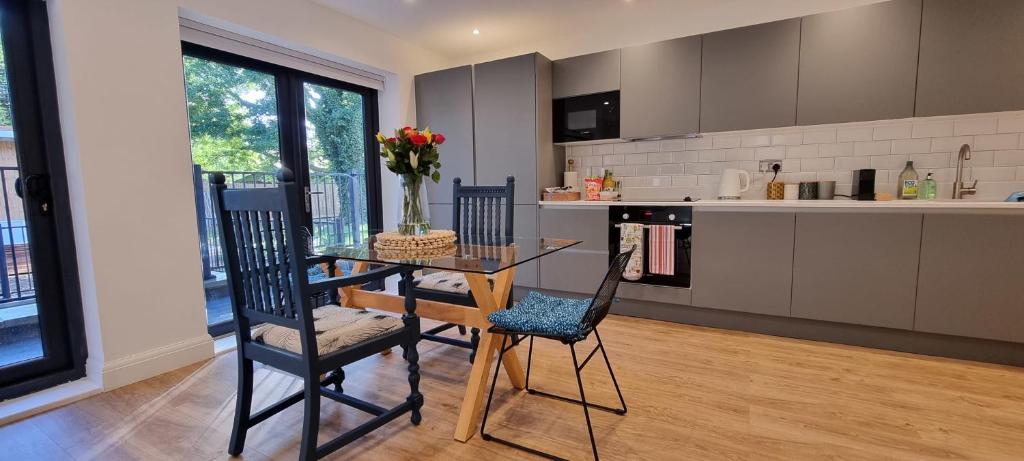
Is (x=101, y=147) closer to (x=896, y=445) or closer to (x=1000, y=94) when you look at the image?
(x=896, y=445)

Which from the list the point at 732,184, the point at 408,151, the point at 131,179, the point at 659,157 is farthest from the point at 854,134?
the point at 131,179

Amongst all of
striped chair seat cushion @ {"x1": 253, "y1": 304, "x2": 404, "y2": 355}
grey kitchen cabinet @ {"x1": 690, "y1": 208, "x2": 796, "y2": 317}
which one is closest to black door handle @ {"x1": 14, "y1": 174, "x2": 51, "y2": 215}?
striped chair seat cushion @ {"x1": 253, "y1": 304, "x2": 404, "y2": 355}

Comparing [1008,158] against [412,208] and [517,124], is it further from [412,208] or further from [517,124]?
[412,208]

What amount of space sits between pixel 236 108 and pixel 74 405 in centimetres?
186

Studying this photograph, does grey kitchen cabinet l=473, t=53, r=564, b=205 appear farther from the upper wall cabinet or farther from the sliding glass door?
the upper wall cabinet

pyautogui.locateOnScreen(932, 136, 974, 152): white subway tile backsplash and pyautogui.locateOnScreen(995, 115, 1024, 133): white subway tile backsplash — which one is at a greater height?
pyautogui.locateOnScreen(995, 115, 1024, 133): white subway tile backsplash

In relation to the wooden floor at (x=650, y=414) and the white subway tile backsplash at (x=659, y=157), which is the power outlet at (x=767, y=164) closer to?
the white subway tile backsplash at (x=659, y=157)

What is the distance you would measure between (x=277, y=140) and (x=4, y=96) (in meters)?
1.29

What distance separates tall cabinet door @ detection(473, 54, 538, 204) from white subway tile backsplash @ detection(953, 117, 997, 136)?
2.66 metres

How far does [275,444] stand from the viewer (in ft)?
5.47

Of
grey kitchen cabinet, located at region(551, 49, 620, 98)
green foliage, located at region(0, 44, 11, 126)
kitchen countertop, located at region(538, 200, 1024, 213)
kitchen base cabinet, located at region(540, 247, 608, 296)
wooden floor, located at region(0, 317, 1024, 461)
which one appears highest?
grey kitchen cabinet, located at region(551, 49, 620, 98)

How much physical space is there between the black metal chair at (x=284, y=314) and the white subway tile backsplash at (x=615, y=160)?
2.53m

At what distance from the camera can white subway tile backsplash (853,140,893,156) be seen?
9.28ft

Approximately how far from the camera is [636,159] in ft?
11.9
